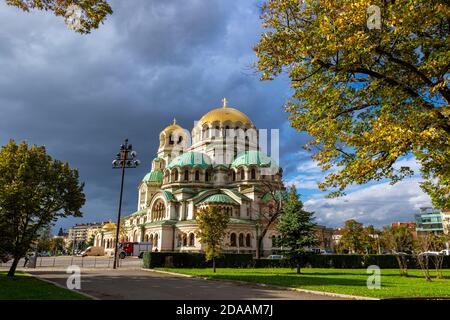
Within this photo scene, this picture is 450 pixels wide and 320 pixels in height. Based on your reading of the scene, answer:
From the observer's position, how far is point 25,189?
1834cm

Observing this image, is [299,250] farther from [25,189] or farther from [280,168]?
[280,168]

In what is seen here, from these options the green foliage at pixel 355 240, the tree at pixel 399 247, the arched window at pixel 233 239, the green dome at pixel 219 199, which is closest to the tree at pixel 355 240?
the green foliage at pixel 355 240

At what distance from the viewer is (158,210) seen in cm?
5556

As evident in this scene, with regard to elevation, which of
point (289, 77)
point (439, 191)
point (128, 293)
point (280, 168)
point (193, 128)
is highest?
point (193, 128)

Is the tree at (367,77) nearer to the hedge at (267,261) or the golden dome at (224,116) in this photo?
the hedge at (267,261)

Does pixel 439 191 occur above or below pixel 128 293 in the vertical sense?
above

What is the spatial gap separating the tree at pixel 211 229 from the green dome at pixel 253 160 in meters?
27.0

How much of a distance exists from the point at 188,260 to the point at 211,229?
5880mm

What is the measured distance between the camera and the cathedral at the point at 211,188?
1911 inches

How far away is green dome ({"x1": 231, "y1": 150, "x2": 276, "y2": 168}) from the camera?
55131 mm

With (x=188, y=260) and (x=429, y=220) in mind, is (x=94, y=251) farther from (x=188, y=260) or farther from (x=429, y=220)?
(x=429, y=220)

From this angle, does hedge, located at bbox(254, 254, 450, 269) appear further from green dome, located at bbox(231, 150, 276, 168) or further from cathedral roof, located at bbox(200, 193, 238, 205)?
green dome, located at bbox(231, 150, 276, 168)
